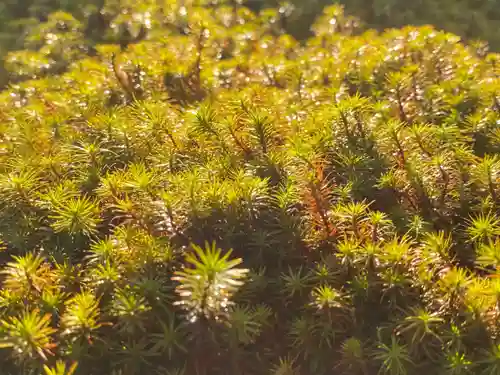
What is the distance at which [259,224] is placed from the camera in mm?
1941

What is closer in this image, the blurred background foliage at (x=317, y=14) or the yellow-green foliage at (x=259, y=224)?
the yellow-green foliage at (x=259, y=224)

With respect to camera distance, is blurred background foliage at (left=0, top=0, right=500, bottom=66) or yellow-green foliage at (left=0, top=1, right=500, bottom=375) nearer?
yellow-green foliage at (left=0, top=1, right=500, bottom=375)

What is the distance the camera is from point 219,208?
6.25 feet

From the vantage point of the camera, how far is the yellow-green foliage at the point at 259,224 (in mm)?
1681

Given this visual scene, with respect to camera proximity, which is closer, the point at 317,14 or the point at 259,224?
the point at 259,224

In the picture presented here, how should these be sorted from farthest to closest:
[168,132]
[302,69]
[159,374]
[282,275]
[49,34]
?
1. [49,34]
2. [302,69]
3. [168,132]
4. [282,275]
5. [159,374]

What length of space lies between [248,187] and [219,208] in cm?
14

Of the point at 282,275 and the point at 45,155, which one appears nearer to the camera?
the point at 282,275

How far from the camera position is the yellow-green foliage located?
5.51 feet

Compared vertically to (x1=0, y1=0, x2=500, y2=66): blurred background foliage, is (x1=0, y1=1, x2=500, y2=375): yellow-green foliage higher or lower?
lower

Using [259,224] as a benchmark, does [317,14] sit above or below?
above

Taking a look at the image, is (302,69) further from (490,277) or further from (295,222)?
(490,277)

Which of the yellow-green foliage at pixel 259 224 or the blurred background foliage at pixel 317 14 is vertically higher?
the blurred background foliage at pixel 317 14

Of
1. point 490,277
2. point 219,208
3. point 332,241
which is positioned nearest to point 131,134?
point 219,208
